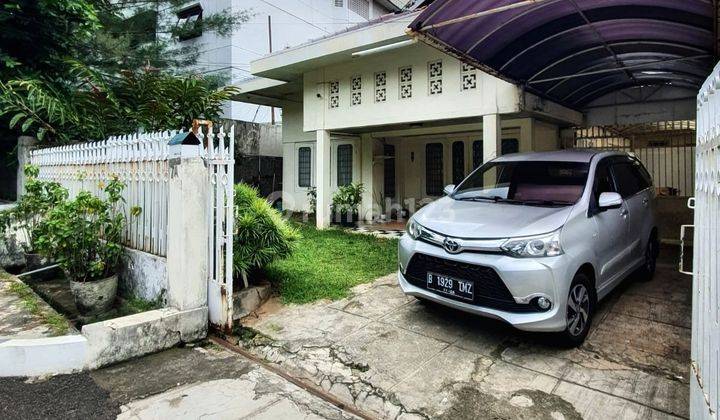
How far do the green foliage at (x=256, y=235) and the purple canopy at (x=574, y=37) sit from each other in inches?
99.1

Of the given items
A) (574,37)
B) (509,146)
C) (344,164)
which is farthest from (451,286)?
(344,164)

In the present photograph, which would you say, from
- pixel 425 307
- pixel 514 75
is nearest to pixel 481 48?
pixel 514 75

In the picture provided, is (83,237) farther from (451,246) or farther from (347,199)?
(347,199)

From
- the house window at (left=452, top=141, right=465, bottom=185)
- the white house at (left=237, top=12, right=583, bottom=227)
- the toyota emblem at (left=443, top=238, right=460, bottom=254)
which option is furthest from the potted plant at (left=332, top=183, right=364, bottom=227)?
the toyota emblem at (left=443, top=238, right=460, bottom=254)

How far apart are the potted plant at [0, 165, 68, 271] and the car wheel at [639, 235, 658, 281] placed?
6911mm

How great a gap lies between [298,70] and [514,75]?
505 centimetres

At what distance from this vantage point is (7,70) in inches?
276

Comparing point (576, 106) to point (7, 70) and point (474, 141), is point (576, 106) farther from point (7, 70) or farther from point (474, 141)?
point (7, 70)

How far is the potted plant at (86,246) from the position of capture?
4.08m

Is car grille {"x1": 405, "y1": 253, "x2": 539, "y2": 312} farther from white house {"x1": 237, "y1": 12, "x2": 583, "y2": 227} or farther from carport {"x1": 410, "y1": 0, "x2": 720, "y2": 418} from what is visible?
white house {"x1": 237, "y1": 12, "x2": 583, "y2": 227}

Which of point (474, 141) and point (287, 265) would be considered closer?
point (287, 265)

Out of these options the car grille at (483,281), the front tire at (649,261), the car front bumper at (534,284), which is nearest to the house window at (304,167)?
the front tire at (649,261)

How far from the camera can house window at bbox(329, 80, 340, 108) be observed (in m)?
8.99

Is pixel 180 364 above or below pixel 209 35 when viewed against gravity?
below
